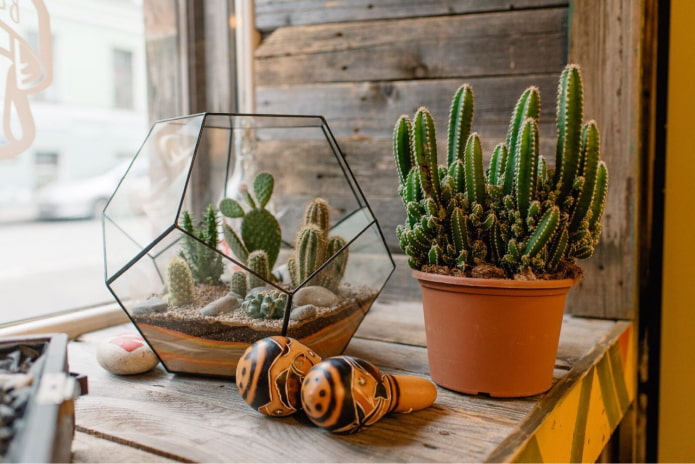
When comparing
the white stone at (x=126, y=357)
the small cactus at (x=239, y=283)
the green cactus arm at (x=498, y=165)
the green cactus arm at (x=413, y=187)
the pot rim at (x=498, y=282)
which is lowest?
the white stone at (x=126, y=357)

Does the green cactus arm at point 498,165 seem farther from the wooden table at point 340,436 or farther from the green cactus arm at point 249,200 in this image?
the green cactus arm at point 249,200

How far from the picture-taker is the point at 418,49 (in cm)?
139

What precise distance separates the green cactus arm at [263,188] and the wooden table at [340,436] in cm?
33

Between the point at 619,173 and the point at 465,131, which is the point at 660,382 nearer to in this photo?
the point at 619,173

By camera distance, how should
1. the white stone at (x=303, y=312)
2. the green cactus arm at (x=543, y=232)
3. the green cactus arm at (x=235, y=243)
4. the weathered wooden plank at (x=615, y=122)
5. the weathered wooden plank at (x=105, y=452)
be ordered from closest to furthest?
1. the weathered wooden plank at (x=105, y=452)
2. the green cactus arm at (x=543, y=232)
3. the white stone at (x=303, y=312)
4. the green cactus arm at (x=235, y=243)
5. the weathered wooden plank at (x=615, y=122)

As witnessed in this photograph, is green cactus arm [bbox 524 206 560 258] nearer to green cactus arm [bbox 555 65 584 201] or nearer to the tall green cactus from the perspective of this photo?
green cactus arm [bbox 555 65 584 201]

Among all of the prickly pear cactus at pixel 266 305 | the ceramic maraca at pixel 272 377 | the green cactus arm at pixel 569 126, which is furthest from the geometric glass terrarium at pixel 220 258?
the green cactus arm at pixel 569 126

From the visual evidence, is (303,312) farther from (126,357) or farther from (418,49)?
(418,49)

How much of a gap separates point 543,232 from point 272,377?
15.5 inches

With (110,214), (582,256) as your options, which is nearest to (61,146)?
(110,214)

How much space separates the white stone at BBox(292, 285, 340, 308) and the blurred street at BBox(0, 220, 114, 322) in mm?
583

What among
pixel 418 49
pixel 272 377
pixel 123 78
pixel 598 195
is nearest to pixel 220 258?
pixel 272 377

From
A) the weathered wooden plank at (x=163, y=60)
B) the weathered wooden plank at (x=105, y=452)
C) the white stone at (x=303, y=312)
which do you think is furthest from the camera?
the weathered wooden plank at (x=163, y=60)

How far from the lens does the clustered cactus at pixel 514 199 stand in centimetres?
78
